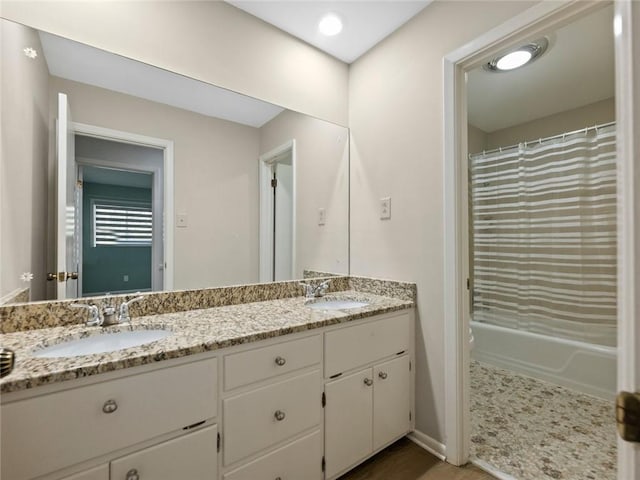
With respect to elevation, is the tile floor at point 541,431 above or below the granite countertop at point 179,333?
below

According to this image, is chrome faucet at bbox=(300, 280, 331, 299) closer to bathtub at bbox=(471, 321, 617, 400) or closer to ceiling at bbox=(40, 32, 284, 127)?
ceiling at bbox=(40, 32, 284, 127)

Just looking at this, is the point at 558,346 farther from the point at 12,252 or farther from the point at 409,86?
the point at 12,252

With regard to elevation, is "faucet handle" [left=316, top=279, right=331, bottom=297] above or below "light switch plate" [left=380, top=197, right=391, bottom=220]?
below

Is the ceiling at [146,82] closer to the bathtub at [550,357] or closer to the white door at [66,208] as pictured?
the white door at [66,208]

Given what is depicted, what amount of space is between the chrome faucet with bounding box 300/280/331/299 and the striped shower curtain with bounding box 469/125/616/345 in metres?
1.89

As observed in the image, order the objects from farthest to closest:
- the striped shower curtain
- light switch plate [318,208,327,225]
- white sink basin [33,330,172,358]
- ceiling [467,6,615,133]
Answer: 1. the striped shower curtain
2. light switch plate [318,208,327,225]
3. ceiling [467,6,615,133]
4. white sink basin [33,330,172,358]

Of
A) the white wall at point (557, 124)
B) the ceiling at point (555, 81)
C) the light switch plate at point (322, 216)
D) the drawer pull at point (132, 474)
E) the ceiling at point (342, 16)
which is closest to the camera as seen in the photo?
the drawer pull at point (132, 474)

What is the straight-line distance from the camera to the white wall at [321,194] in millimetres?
1992

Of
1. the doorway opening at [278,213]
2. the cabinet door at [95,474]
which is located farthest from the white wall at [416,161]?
the cabinet door at [95,474]

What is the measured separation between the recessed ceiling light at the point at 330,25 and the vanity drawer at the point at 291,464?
2.13m

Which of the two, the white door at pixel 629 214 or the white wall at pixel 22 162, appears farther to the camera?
the white wall at pixel 22 162

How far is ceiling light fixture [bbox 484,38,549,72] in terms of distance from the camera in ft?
6.00

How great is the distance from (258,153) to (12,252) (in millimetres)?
1175

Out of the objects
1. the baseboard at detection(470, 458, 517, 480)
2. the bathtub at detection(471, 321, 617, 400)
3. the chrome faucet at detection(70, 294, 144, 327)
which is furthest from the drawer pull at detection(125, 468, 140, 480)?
the bathtub at detection(471, 321, 617, 400)
